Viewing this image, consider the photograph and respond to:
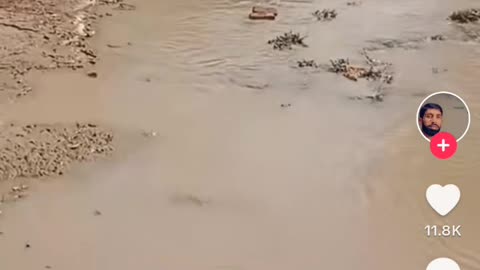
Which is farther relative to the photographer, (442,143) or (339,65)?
(339,65)

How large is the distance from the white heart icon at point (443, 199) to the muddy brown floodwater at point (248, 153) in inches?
4.2

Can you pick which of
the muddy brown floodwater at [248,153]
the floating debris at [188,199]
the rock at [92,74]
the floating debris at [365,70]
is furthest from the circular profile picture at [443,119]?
the rock at [92,74]

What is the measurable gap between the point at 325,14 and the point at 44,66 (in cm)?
210

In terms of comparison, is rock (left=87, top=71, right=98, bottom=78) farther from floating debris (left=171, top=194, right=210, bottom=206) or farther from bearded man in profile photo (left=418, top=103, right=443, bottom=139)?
bearded man in profile photo (left=418, top=103, right=443, bottom=139)

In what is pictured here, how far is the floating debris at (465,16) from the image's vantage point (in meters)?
5.27

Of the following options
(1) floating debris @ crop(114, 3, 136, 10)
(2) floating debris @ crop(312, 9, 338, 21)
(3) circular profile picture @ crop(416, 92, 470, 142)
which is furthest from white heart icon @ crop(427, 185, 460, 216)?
(1) floating debris @ crop(114, 3, 136, 10)

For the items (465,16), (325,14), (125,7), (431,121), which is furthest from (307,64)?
(431,121)

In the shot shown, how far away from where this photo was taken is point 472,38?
5.04 metres

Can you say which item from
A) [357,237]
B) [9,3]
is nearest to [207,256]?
[357,237]

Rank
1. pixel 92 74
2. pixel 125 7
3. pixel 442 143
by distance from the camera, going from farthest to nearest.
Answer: pixel 125 7, pixel 92 74, pixel 442 143

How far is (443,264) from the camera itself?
283 centimetres

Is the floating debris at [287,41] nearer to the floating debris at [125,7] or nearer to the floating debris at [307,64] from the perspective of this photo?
the floating debris at [307,64]

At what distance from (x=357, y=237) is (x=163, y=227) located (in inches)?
35.6

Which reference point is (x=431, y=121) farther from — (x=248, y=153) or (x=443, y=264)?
(x=248, y=153)
